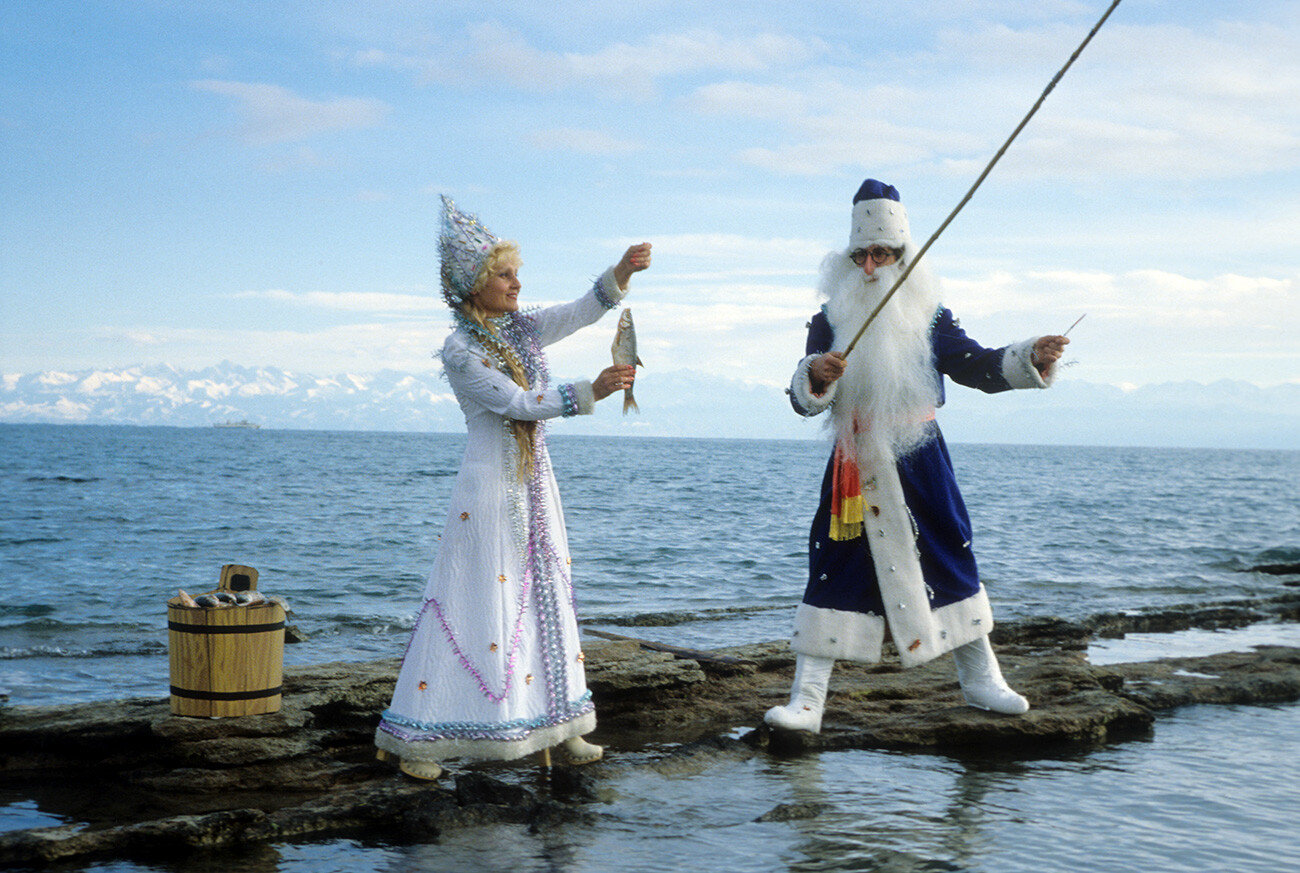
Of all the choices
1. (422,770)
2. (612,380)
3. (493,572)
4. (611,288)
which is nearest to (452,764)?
(422,770)

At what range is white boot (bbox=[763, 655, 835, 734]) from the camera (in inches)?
198

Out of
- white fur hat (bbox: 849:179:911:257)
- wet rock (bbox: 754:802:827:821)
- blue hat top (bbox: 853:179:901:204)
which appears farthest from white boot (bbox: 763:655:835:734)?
blue hat top (bbox: 853:179:901:204)

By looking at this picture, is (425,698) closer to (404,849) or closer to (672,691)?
(404,849)

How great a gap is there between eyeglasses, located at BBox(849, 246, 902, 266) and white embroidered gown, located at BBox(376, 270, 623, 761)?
1.78 meters

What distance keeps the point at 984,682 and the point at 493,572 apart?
105 inches

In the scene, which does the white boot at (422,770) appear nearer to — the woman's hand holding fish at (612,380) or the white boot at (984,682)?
the woman's hand holding fish at (612,380)

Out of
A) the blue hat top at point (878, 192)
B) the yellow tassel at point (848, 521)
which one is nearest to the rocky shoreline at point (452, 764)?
the yellow tassel at point (848, 521)

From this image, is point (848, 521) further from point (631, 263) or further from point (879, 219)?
point (631, 263)

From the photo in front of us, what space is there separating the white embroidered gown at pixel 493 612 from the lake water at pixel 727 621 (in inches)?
19.6

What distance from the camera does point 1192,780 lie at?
14.9 feet

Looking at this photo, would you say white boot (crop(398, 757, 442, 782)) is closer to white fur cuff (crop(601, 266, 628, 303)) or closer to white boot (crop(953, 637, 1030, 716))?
white fur cuff (crop(601, 266, 628, 303))

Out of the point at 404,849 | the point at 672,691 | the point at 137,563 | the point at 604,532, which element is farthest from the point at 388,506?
the point at 404,849

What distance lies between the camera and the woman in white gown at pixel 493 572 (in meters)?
4.29

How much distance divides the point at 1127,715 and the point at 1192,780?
0.88 metres
